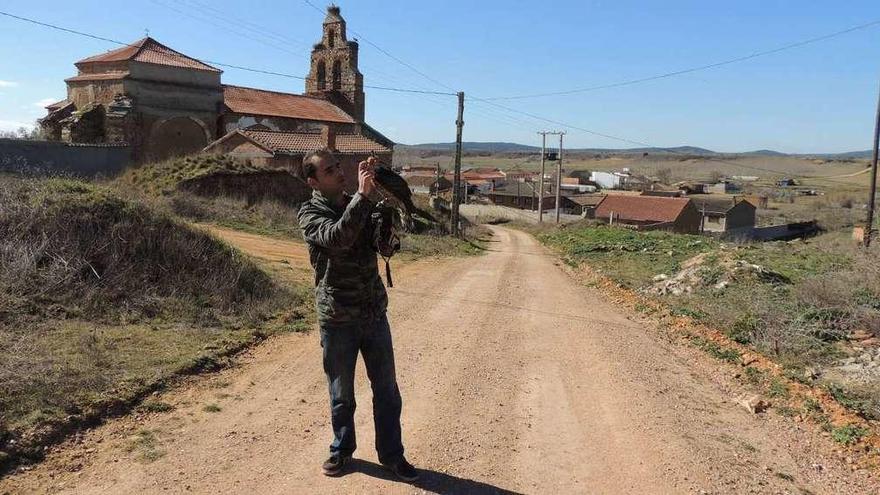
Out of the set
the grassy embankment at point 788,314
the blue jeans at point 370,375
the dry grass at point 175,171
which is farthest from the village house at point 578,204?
the blue jeans at point 370,375

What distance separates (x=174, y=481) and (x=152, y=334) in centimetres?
329

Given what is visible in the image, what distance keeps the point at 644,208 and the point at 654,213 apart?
135 cm

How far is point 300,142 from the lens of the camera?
95.9 feet

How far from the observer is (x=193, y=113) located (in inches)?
1225

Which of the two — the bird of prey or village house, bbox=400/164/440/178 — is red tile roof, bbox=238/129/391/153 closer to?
the bird of prey

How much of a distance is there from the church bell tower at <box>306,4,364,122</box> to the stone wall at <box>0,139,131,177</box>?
19.5 meters

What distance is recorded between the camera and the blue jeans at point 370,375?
151 inches

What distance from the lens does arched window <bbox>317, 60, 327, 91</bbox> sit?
143 feet

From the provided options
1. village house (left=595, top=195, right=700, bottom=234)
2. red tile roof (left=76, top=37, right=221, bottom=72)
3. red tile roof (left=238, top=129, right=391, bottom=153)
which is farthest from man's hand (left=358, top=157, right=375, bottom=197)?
village house (left=595, top=195, right=700, bottom=234)

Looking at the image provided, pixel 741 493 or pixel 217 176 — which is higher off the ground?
pixel 217 176

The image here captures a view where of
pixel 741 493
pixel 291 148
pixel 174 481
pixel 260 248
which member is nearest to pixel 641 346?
pixel 741 493

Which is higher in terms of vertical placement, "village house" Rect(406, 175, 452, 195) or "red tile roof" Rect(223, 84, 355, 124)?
"red tile roof" Rect(223, 84, 355, 124)

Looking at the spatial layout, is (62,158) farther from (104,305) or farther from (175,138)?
(104,305)

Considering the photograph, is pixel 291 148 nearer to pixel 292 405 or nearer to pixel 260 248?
pixel 260 248
